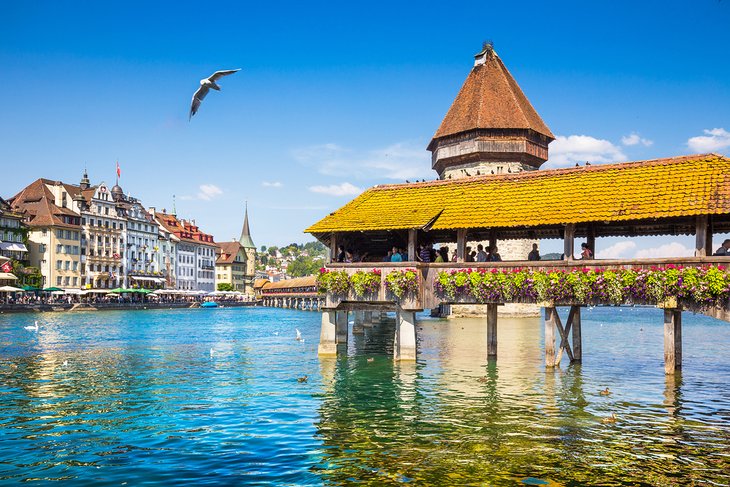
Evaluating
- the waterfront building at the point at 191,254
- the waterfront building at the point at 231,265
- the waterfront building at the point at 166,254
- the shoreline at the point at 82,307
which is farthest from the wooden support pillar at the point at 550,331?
the waterfront building at the point at 231,265

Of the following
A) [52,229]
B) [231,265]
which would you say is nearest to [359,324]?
[52,229]

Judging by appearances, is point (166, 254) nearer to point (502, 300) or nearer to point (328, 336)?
point (328, 336)

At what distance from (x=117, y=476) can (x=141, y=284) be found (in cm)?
11304

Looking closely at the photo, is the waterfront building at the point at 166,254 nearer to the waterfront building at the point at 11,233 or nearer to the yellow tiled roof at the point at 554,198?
the waterfront building at the point at 11,233

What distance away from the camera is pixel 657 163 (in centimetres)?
2456

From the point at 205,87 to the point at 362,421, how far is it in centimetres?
1153

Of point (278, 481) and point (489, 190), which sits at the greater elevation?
point (489, 190)

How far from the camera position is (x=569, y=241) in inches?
938

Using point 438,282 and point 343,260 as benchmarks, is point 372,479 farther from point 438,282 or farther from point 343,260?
point 343,260

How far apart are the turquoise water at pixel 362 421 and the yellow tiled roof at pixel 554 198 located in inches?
207

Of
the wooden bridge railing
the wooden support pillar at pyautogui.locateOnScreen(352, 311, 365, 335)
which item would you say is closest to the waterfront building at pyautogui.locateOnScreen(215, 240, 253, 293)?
the wooden support pillar at pyautogui.locateOnScreen(352, 311, 365, 335)

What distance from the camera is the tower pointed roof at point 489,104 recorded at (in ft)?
218

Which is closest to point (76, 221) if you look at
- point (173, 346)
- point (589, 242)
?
point (173, 346)

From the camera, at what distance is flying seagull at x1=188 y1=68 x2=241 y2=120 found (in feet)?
70.4
